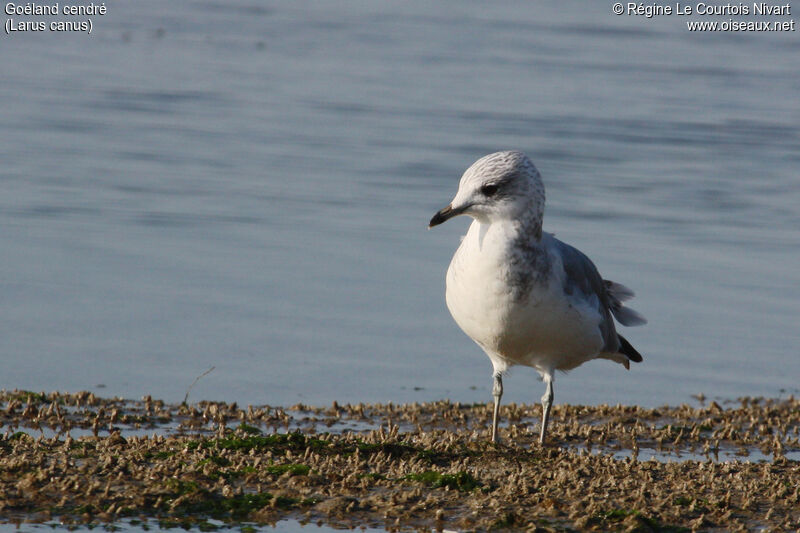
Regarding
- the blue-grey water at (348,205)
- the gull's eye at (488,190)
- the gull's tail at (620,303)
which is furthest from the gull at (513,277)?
the blue-grey water at (348,205)

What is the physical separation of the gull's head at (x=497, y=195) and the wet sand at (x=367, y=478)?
145cm

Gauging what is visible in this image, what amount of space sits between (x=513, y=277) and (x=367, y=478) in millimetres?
1687

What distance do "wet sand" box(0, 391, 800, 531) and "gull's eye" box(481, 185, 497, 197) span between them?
1.58 meters

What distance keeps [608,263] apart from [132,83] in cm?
1278

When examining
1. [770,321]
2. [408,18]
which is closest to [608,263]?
[770,321]

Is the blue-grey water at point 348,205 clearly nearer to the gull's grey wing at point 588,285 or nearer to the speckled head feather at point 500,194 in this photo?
the gull's grey wing at point 588,285

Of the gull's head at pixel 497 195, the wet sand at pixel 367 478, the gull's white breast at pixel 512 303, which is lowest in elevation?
the wet sand at pixel 367 478

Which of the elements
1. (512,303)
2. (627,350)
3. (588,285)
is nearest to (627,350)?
(627,350)

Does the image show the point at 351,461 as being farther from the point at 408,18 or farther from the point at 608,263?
the point at 408,18

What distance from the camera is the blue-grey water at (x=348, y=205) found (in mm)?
11977

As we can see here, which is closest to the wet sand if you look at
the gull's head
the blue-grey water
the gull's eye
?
the gull's head

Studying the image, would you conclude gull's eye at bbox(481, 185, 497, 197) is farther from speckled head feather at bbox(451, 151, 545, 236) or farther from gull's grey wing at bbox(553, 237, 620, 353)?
gull's grey wing at bbox(553, 237, 620, 353)

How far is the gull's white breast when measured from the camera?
8289 millimetres

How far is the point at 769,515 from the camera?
23.4 feet
